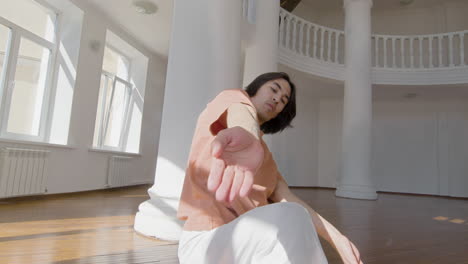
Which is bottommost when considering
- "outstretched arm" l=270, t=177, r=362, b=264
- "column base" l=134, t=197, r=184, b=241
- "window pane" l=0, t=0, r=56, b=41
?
"column base" l=134, t=197, r=184, b=241

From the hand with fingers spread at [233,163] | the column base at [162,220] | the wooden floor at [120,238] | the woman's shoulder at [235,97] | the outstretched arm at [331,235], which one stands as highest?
the woman's shoulder at [235,97]

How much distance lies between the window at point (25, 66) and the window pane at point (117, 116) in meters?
1.97

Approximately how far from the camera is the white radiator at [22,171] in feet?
13.3

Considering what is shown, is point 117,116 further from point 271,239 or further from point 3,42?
point 271,239

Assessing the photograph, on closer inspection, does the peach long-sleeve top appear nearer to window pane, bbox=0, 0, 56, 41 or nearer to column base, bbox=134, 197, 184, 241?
column base, bbox=134, 197, 184, 241

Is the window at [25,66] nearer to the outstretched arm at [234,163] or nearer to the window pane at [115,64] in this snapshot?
the window pane at [115,64]

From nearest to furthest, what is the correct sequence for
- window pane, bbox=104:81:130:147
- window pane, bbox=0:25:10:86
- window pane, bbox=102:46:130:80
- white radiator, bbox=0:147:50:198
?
white radiator, bbox=0:147:50:198
window pane, bbox=0:25:10:86
window pane, bbox=102:46:130:80
window pane, bbox=104:81:130:147

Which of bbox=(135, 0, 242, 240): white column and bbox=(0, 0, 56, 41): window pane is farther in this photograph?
bbox=(0, 0, 56, 41): window pane

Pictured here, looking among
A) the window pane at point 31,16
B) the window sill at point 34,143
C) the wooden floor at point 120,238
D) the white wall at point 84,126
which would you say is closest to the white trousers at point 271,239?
the wooden floor at point 120,238

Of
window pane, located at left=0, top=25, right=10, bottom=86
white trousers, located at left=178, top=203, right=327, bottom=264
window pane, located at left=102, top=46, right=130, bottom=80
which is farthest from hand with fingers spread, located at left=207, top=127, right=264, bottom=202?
window pane, located at left=102, top=46, right=130, bottom=80

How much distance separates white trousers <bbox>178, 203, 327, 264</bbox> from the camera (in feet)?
2.18

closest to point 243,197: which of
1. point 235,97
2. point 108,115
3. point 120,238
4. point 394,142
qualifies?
point 235,97

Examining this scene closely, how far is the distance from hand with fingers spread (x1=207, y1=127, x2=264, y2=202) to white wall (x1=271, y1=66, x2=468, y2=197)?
7.66 metres

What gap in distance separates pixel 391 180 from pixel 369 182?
2.97m
